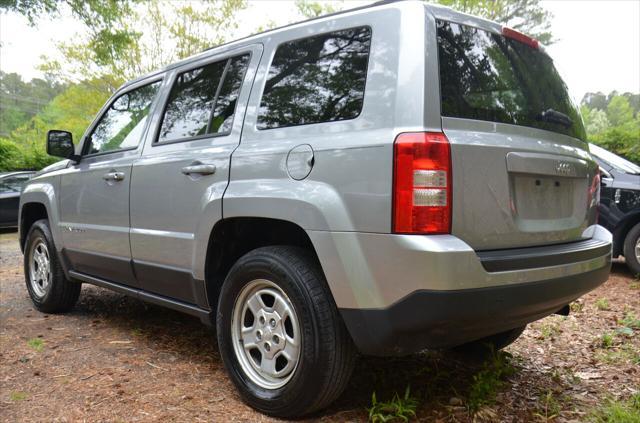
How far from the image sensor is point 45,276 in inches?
186

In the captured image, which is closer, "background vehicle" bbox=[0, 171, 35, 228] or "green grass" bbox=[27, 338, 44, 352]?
"green grass" bbox=[27, 338, 44, 352]

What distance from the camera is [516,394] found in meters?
2.87

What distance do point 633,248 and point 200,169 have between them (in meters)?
5.43

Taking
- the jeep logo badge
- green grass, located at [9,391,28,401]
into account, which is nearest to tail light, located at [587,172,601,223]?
the jeep logo badge

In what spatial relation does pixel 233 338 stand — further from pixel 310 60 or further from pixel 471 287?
pixel 310 60

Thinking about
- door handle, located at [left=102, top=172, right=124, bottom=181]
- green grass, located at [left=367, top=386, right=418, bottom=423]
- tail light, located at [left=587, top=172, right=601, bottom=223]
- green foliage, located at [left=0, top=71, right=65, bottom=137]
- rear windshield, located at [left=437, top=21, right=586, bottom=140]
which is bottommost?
green grass, located at [left=367, top=386, right=418, bottom=423]

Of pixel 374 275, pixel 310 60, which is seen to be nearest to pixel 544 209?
pixel 374 275

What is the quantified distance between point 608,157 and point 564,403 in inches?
191

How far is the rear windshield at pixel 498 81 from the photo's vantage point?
2.24 meters

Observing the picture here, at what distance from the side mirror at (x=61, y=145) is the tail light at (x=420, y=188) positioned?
3229 millimetres

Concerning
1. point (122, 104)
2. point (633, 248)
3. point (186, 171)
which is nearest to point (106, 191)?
point (122, 104)

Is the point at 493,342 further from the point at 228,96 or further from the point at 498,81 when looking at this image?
the point at 228,96

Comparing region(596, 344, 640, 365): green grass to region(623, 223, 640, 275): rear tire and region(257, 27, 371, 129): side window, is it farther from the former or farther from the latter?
region(623, 223, 640, 275): rear tire

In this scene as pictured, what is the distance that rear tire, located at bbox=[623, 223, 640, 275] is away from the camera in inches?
236
